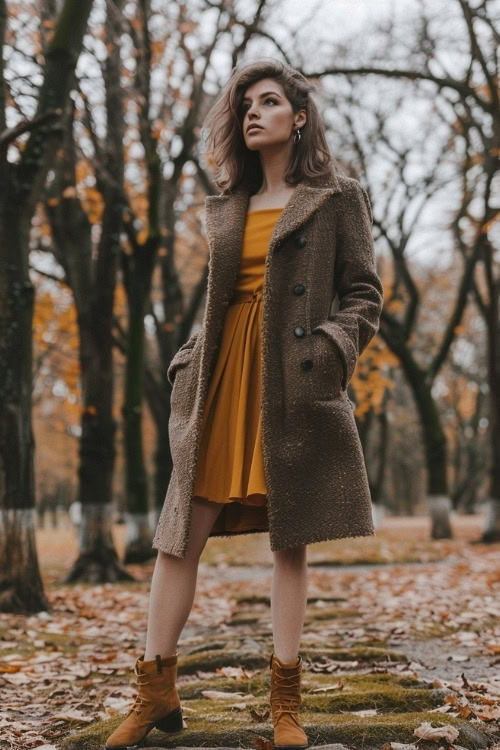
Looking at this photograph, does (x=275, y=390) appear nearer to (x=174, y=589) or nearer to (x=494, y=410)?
(x=174, y=589)

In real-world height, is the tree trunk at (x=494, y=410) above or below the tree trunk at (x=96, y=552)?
above

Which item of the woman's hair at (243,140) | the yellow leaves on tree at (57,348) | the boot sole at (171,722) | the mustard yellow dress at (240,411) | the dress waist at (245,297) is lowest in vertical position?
the boot sole at (171,722)

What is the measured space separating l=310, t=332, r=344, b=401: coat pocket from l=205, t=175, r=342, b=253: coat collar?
392mm

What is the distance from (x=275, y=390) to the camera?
280cm

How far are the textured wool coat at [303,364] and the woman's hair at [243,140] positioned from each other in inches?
4.7

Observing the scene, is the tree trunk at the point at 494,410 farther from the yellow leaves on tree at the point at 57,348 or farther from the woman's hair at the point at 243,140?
the woman's hair at the point at 243,140

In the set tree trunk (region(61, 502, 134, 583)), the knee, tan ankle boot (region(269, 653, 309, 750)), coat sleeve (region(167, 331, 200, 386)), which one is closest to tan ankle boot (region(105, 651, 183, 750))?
tan ankle boot (region(269, 653, 309, 750))

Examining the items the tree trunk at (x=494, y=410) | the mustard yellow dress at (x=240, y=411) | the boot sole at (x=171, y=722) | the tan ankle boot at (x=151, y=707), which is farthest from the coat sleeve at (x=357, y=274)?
the tree trunk at (x=494, y=410)

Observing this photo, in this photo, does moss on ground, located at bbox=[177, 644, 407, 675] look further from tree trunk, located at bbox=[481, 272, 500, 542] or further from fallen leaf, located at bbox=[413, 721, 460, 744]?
tree trunk, located at bbox=[481, 272, 500, 542]

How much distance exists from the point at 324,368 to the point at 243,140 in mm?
1099

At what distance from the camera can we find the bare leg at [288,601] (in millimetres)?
2783

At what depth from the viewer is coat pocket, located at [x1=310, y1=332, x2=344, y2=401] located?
2760 mm

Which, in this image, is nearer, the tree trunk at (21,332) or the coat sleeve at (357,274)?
the coat sleeve at (357,274)

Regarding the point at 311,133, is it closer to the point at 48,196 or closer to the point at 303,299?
the point at 303,299
